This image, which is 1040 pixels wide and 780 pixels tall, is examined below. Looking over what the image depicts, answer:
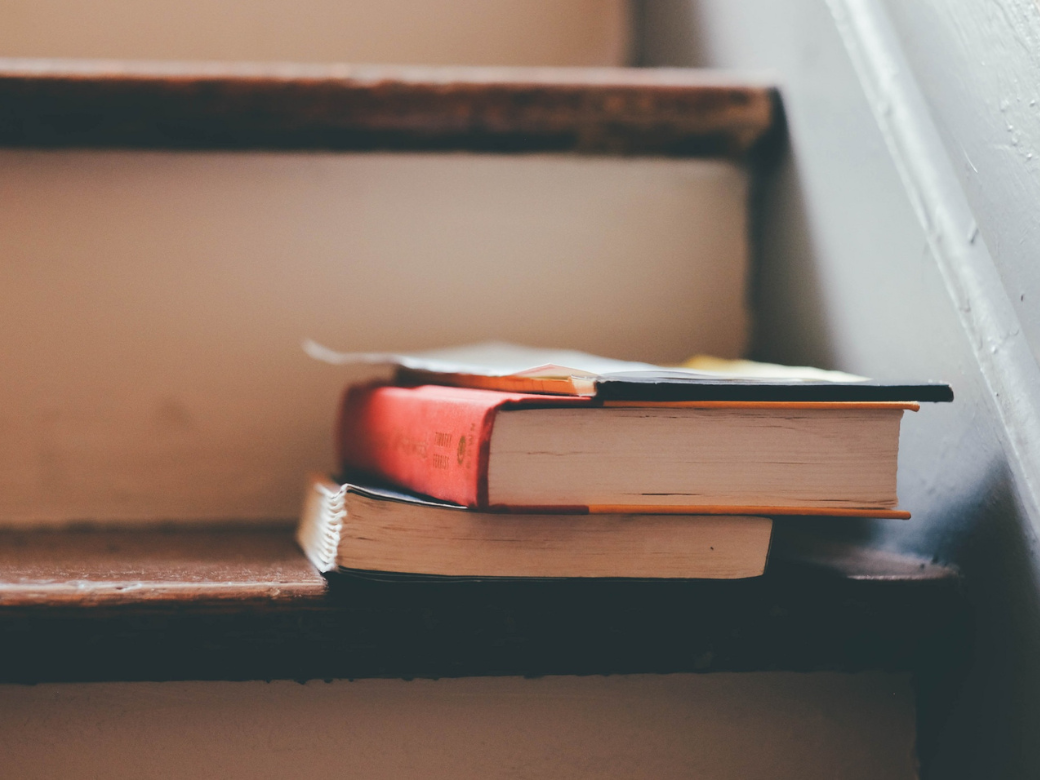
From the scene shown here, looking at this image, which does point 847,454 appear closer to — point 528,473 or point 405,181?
point 528,473

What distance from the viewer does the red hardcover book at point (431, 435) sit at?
0.40 metres

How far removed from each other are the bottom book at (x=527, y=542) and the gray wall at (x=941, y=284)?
0.12m

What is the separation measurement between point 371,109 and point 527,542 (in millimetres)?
372

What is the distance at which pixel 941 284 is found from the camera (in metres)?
0.47

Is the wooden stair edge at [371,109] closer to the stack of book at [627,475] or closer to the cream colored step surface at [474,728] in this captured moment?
the stack of book at [627,475]

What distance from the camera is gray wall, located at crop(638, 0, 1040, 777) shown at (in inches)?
16.4

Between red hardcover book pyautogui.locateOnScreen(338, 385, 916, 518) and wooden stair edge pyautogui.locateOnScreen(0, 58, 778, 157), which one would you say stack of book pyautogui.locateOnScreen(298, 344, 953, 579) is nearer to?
red hardcover book pyautogui.locateOnScreen(338, 385, 916, 518)

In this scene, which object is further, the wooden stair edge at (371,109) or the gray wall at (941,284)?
the wooden stair edge at (371,109)

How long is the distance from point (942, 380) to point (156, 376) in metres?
0.56

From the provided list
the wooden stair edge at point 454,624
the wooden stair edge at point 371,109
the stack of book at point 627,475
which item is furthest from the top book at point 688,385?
the wooden stair edge at point 371,109

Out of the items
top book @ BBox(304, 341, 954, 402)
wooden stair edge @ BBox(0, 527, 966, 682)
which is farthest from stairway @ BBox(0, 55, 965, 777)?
top book @ BBox(304, 341, 954, 402)

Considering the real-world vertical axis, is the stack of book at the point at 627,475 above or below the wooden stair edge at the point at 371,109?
below

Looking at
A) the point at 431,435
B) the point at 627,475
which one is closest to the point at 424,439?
the point at 431,435

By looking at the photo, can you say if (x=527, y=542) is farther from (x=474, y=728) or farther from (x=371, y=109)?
(x=371, y=109)
